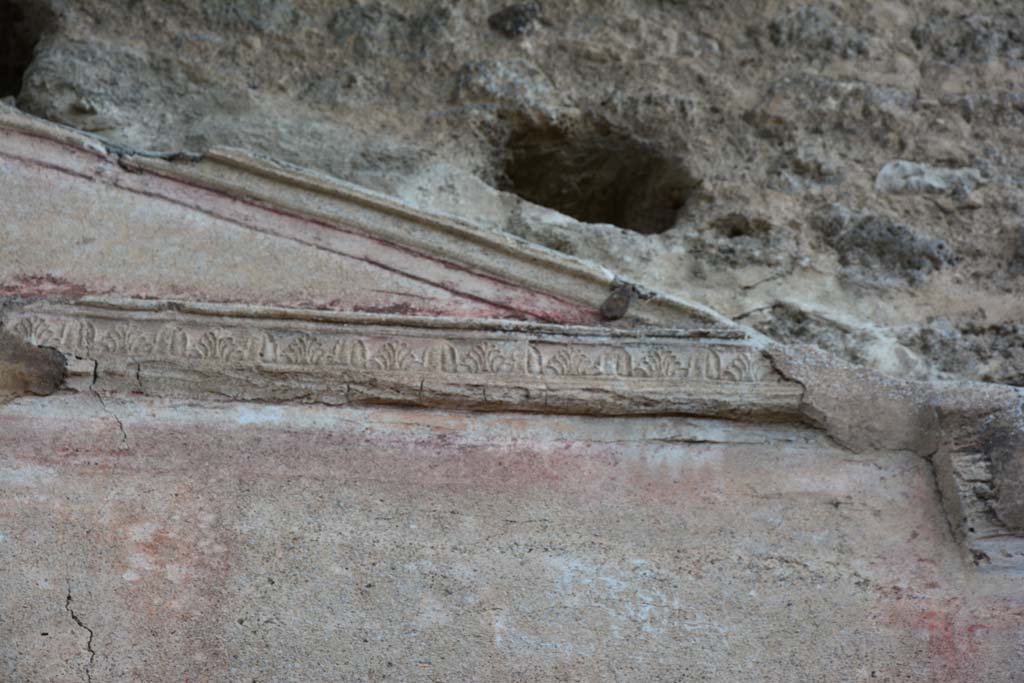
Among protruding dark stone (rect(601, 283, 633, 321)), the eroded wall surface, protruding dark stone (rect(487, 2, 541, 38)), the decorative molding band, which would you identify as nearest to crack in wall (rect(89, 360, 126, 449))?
the decorative molding band

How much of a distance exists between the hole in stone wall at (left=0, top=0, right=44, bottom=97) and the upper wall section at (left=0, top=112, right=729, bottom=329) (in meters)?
0.71

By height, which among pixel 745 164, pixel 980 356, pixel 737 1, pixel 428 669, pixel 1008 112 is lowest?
pixel 428 669

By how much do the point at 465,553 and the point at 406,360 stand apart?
42 centimetres

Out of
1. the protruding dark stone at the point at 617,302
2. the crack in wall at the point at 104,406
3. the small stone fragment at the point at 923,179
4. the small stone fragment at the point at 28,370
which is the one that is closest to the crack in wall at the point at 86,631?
the crack in wall at the point at 104,406

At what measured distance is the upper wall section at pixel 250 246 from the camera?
2787 millimetres

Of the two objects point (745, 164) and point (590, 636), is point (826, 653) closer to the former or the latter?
point (590, 636)

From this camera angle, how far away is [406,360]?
8.77ft

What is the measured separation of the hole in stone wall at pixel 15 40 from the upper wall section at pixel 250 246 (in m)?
0.71

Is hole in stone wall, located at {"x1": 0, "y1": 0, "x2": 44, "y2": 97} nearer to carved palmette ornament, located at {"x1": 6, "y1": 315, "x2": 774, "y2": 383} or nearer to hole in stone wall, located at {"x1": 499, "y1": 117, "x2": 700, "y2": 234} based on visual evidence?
carved palmette ornament, located at {"x1": 6, "y1": 315, "x2": 774, "y2": 383}

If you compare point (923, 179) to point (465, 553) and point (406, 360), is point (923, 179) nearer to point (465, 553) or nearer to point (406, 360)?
point (406, 360)

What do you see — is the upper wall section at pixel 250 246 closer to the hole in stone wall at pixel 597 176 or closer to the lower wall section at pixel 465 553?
the lower wall section at pixel 465 553

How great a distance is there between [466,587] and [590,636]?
0.24m

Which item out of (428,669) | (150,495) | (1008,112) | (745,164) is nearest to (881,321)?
(745,164)

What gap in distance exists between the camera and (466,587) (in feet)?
7.97
